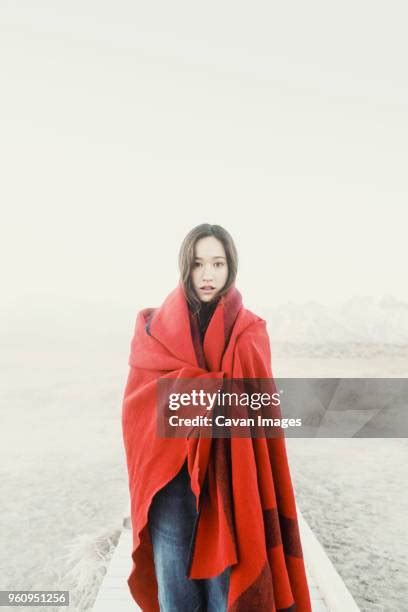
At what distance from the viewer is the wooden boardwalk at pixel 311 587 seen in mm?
1852

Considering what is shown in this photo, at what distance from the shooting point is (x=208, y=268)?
1301 mm

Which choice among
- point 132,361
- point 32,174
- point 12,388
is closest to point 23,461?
point 12,388

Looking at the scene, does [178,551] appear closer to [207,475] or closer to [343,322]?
[207,475]

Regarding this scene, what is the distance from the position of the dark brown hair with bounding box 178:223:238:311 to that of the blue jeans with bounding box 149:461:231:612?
1.52 feet

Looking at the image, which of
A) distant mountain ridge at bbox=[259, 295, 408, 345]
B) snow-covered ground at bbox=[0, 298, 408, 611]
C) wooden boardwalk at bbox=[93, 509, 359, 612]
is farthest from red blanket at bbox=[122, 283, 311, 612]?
distant mountain ridge at bbox=[259, 295, 408, 345]

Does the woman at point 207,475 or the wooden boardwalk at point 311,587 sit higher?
Result: the woman at point 207,475

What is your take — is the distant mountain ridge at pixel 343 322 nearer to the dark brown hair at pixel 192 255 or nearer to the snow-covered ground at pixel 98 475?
the snow-covered ground at pixel 98 475

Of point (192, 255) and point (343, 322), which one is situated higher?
point (343, 322)

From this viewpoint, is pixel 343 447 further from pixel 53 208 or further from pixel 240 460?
pixel 53 208

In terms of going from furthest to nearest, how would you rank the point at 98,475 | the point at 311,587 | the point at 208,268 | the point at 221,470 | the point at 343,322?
the point at 343,322 < the point at 98,475 < the point at 311,587 < the point at 208,268 < the point at 221,470

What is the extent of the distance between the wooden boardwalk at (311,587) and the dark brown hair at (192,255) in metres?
1.34

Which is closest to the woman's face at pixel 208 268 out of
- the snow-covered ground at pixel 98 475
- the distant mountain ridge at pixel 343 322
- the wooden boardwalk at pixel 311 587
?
the wooden boardwalk at pixel 311 587

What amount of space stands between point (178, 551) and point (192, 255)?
78 cm

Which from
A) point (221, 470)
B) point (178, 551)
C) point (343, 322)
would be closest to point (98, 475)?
point (178, 551)
